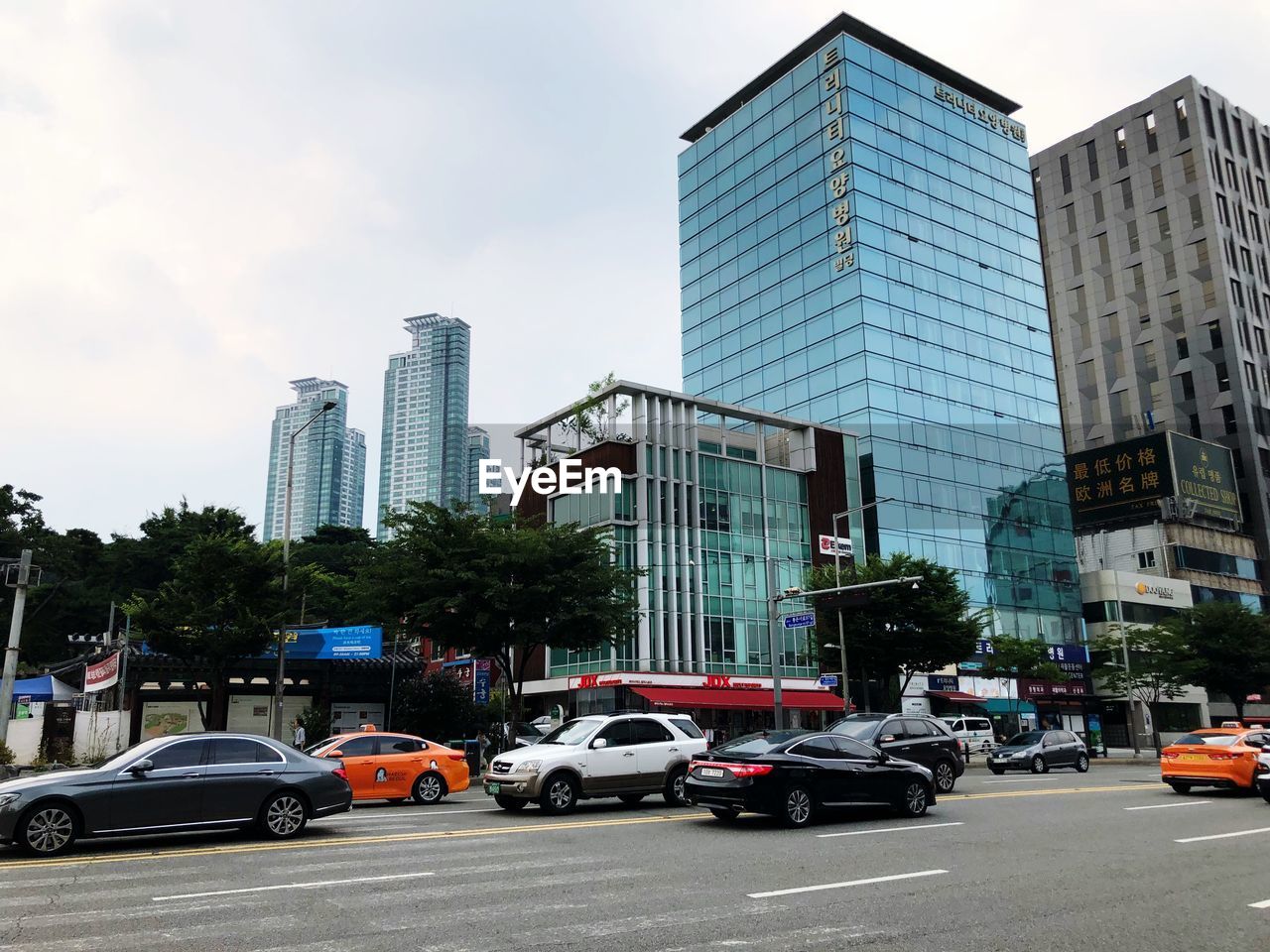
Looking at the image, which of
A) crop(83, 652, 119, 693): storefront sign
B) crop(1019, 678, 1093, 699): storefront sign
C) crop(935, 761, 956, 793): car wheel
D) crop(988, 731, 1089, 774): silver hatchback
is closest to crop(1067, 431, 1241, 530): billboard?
crop(1019, 678, 1093, 699): storefront sign

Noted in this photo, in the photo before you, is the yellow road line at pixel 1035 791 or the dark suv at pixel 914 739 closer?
the yellow road line at pixel 1035 791

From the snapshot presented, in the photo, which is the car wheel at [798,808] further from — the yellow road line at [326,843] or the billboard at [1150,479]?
the billboard at [1150,479]

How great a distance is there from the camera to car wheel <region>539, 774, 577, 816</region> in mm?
17031

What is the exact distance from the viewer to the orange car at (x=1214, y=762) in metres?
20.2

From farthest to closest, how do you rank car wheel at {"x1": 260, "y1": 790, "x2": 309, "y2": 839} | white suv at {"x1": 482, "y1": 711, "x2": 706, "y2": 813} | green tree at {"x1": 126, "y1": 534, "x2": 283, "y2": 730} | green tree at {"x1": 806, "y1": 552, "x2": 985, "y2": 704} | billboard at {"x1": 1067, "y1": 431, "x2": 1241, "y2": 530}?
billboard at {"x1": 1067, "y1": 431, "x2": 1241, "y2": 530} → green tree at {"x1": 806, "y1": 552, "x2": 985, "y2": 704} → green tree at {"x1": 126, "y1": 534, "x2": 283, "y2": 730} → white suv at {"x1": 482, "y1": 711, "x2": 706, "y2": 813} → car wheel at {"x1": 260, "y1": 790, "x2": 309, "y2": 839}

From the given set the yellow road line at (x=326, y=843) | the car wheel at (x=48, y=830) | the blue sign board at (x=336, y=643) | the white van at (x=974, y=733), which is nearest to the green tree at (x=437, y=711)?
the blue sign board at (x=336, y=643)

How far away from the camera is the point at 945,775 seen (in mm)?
21641

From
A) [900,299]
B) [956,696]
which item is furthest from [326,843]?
[900,299]

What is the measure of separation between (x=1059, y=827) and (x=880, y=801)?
2.63 metres

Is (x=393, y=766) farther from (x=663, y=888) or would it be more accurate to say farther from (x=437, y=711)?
(x=437, y=711)

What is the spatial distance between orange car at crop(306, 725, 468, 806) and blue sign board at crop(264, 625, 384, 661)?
→ 46.3ft

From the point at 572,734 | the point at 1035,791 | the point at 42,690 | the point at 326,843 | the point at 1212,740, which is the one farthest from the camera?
the point at 42,690

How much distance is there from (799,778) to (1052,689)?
5526cm

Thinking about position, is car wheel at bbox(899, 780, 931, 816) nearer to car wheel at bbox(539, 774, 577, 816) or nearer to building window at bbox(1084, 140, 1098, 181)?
car wheel at bbox(539, 774, 577, 816)
